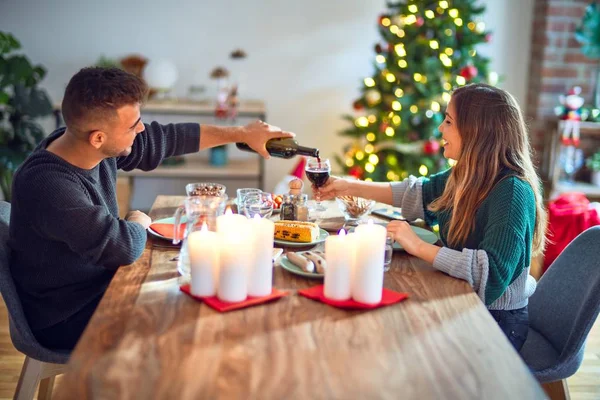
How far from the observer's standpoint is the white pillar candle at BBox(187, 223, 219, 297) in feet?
4.75

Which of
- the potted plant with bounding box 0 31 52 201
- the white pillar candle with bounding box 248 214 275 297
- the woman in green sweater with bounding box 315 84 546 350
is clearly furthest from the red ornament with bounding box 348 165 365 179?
the white pillar candle with bounding box 248 214 275 297

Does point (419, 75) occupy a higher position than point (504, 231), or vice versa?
point (419, 75)

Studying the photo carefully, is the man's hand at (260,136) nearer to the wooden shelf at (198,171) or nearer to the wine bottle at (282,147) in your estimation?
the wine bottle at (282,147)

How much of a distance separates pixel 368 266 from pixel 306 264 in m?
0.24

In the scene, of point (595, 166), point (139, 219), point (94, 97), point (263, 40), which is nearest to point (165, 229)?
point (139, 219)

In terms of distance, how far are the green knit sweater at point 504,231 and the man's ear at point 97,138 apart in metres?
0.96

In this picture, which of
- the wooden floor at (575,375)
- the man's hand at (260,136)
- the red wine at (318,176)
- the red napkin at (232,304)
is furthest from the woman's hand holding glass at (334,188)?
the wooden floor at (575,375)

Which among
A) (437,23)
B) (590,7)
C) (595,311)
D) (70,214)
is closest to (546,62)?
(590,7)

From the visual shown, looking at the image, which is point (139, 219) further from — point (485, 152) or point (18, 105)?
point (18, 105)

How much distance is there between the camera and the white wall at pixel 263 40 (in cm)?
469

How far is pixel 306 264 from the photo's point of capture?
1.67m

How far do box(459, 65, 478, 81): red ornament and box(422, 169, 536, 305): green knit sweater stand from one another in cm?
238

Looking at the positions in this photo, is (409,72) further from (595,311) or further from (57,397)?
(57,397)

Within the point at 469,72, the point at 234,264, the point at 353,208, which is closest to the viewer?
the point at 234,264
